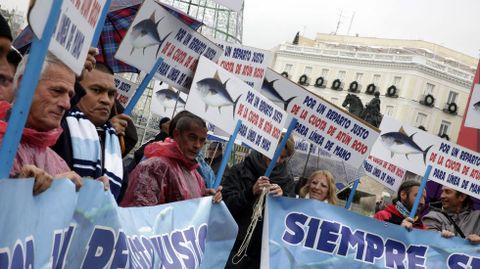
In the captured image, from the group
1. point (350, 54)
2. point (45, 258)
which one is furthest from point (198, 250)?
point (350, 54)

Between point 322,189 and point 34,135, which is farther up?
point 34,135

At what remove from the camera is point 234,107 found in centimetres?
552

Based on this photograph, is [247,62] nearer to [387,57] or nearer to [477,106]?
[477,106]

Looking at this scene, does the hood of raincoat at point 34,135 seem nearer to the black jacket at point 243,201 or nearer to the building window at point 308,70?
the black jacket at point 243,201

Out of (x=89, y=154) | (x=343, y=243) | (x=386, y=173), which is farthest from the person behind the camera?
(x=386, y=173)

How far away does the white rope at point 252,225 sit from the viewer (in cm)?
575

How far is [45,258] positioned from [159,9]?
2838mm

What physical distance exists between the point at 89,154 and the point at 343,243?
261cm

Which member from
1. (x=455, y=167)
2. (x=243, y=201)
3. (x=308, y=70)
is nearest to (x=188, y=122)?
(x=243, y=201)

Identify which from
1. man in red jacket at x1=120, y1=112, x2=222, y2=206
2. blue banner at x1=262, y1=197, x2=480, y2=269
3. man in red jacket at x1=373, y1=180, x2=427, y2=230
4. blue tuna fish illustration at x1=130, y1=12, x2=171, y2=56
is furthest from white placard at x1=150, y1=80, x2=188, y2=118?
man in red jacket at x1=120, y1=112, x2=222, y2=206

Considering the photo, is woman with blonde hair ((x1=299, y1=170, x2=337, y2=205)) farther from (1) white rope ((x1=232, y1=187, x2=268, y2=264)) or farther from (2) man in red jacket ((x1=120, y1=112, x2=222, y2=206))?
(2) man in red jacket ((x1=120, y1=112, x2=222, y2=206))

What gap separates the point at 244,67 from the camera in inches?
276

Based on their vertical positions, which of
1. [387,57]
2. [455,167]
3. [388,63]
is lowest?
[455,167]

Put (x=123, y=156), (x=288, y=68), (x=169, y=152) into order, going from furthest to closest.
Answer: (x=288, y=68) < (x=123, y=156) < (x=169, y=152)
